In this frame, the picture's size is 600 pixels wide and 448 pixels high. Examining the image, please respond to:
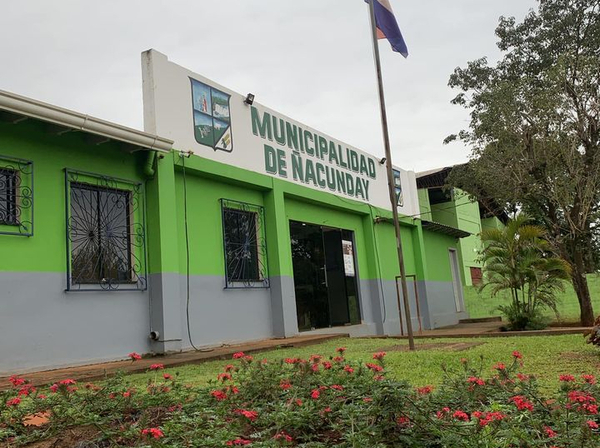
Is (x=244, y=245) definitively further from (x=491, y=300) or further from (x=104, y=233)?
(x=491, y=300)

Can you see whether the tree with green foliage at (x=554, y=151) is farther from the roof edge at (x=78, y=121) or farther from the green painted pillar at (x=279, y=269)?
the roof edge at (x=78, y=121)

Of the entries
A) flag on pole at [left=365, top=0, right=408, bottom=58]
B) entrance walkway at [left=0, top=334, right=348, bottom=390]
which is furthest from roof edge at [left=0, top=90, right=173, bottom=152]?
flag on pole at [left=365, top=0, right=408, bottom=58]

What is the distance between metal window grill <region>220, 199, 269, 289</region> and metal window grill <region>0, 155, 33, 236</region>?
3467mm

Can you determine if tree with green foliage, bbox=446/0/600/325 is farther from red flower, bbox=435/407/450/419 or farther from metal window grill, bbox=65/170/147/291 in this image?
red flower, bbox=435/407/450/419

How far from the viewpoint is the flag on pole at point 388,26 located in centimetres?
786

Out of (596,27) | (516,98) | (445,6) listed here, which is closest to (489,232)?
(516,98)

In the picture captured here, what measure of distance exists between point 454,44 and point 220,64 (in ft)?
16.9

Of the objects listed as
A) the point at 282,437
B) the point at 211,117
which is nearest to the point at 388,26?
the point at 211,117

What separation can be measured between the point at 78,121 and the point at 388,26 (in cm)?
463

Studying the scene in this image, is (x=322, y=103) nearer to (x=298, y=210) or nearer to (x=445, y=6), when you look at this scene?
(x=298, y=210)

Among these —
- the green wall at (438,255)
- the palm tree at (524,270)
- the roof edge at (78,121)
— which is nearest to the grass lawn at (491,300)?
the green wall at (438,255)

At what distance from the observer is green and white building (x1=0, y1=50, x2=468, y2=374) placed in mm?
6414

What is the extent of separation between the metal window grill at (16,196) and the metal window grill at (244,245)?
3467 mm

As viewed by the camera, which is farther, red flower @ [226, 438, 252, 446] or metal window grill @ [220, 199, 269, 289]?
metal window grill @ [220, 199, 269, 289]
